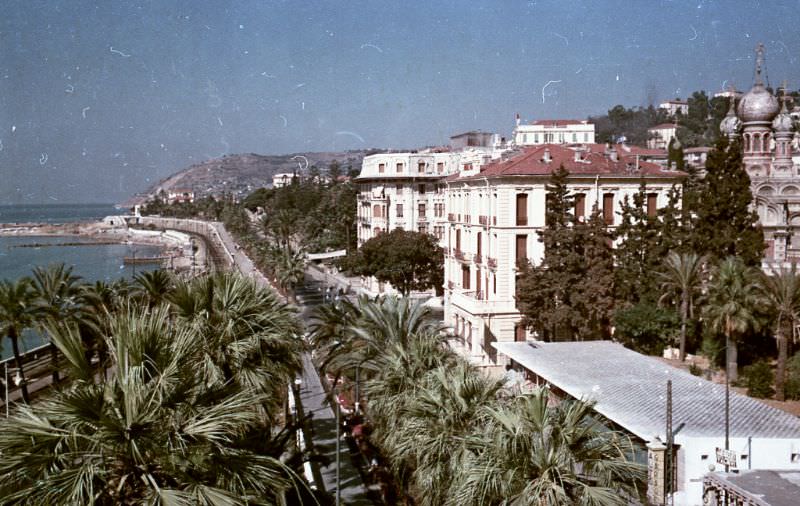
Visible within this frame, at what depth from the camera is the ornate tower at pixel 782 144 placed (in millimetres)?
51750

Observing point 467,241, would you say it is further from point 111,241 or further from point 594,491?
point 111,241

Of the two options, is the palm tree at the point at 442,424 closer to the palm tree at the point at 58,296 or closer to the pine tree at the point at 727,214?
the palm tree at the point at 58,296

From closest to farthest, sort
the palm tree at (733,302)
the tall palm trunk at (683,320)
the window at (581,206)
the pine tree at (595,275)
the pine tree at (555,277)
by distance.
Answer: the palm tree at (733,302), the tall palm trunk at (683,320), the pine tree at (595,275), the pine tree at (555,277), the window at (581,206)

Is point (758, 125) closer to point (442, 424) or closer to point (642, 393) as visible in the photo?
point (642, 393)

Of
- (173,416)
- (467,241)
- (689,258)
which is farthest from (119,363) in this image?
(467,241)

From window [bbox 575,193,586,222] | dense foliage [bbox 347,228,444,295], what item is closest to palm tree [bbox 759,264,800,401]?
window [bbox 575,193,586,222]

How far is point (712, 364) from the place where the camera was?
29078 millimetres

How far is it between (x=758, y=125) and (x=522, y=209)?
26.6 meters

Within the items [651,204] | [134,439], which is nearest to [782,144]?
[651,204]

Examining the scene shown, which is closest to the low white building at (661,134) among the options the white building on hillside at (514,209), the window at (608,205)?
the white building on hillside at (514,209)

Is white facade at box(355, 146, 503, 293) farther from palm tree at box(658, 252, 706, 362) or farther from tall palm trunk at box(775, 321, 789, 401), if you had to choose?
tall palm trunk at box(775, 321, 789, 401)

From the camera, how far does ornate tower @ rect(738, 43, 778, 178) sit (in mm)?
52344

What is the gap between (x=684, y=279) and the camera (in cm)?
2942

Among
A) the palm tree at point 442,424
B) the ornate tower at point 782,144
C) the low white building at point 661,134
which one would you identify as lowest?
the palm tree at point 442,424
